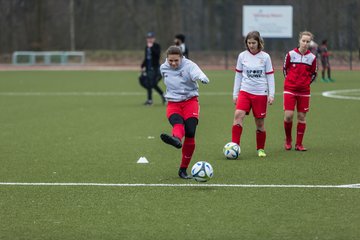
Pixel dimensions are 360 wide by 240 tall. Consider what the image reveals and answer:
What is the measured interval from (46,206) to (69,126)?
9397 millimetres

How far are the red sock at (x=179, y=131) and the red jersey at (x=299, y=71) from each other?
3334 millimetres

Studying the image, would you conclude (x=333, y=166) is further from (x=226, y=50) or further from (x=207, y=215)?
(x=226, y=50)

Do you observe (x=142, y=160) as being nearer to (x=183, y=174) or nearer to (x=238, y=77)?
(x=183, y=174)

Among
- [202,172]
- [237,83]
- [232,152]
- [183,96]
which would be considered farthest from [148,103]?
[202,172]

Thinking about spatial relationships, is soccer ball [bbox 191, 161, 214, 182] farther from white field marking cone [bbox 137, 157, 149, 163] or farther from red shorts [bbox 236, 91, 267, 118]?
red shorts [bbox 236, 91, 267, 118]

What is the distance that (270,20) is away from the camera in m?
48.4

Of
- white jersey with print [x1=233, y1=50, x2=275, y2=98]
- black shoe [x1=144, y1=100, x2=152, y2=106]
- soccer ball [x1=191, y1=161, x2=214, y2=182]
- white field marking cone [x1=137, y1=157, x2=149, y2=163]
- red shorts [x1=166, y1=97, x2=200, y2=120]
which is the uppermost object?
white jersey with print [x1=233, y1=50, x2=275, y2=98]

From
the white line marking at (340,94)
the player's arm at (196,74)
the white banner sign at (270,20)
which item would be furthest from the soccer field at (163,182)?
the white banner sign at (270,20)

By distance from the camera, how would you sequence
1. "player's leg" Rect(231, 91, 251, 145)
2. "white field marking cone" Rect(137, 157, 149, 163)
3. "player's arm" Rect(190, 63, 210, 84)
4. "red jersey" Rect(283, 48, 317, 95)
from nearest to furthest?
"player's arm" Rect(190, 63, 210, 84), "white field marking cone" Rect(137, 157, 149, 163), "player's leg" Rect(231, 91, 251, 145), "red jersey" Rect(283, 48, 317, 95)

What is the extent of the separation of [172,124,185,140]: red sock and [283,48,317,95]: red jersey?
3.33 metres

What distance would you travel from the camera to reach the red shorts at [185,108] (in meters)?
11.2

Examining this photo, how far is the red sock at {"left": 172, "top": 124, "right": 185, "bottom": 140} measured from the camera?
1081cm

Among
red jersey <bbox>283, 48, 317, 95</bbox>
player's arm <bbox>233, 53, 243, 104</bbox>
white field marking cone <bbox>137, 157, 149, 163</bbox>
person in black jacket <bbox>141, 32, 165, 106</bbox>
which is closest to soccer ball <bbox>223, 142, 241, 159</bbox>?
player's arm <bbox>233, 53, 243, 104</bbox>

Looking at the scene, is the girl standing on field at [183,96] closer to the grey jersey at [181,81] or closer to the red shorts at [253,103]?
the grey jersey at [181,81]
